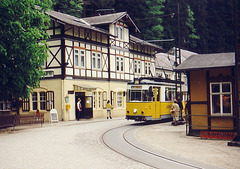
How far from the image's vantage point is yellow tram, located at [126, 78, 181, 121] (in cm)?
2328

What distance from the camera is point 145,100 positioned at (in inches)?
918

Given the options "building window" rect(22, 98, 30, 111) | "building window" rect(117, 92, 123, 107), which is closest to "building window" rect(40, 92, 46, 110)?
"building window" rect(22, 98, 30, 111)

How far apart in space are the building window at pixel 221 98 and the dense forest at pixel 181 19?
36.8m

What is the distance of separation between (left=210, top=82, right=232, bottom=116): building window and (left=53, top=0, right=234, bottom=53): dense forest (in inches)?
1450

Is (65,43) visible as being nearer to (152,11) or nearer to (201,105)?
(201,105)

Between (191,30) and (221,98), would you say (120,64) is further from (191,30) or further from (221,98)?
(191,30)

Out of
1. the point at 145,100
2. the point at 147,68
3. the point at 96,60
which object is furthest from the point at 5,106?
the point at 147,68

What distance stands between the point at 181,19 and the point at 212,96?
165 ft

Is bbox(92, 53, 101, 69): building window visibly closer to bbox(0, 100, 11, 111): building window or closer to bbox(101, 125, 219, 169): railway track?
bbox(0, 100, 11, 111): building window

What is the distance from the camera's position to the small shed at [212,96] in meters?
15.9

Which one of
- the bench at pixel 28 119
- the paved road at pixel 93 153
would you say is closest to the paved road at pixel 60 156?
the paved road at pixel 93 153

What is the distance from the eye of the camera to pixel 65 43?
2991 centimetres

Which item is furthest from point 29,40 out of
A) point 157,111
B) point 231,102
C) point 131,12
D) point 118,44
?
point 131,12

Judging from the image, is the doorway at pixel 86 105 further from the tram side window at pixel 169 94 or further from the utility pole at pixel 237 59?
the utility pole at pixel 237 59
